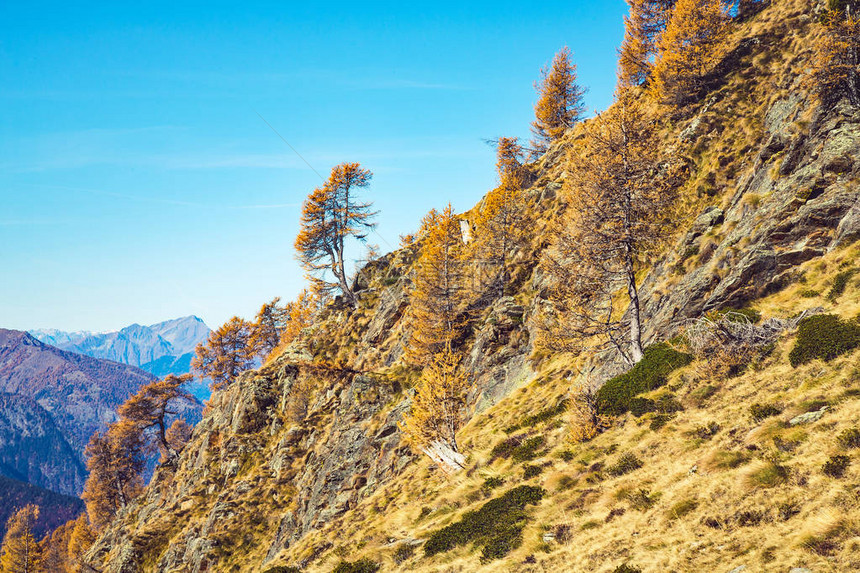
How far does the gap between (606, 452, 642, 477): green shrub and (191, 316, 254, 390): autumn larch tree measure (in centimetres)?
5531

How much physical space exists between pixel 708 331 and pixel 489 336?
16717mm

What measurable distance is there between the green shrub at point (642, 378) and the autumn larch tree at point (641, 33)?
1436 inches

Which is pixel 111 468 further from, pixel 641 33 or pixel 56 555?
pixel 641 33

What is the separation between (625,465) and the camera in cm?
1166

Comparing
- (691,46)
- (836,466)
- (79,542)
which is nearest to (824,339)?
(836,466)

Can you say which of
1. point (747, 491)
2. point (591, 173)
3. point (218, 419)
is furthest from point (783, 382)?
point (218, 419)

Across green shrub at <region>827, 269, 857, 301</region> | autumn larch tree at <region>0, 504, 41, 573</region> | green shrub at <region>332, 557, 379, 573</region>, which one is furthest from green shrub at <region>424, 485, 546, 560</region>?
autumn larch tree at <region>0, 504, 41, 573</region>

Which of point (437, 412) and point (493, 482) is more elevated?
point (437, 412)

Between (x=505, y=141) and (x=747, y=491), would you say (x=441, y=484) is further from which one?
(x=505, y=141)

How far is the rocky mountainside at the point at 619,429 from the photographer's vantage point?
808 cm

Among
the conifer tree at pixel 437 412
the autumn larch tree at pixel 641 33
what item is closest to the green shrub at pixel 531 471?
the conifer tree at pixel 437 412

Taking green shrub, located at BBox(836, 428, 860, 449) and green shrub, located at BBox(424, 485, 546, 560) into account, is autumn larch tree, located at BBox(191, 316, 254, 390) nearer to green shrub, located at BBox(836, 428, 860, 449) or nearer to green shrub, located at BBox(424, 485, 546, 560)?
green shrub, located at BBox(424, 485, 546, 560)

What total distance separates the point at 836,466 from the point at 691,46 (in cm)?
3481

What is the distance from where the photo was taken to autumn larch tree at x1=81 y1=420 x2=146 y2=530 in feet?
177
